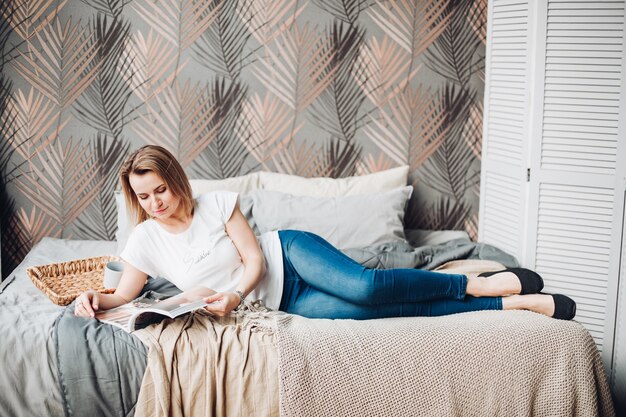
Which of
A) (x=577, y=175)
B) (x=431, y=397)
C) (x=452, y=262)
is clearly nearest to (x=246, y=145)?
(x=452, y=262)

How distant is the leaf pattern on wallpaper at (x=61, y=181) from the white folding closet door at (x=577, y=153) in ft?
6.96

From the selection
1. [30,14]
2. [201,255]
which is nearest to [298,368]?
[201,255]

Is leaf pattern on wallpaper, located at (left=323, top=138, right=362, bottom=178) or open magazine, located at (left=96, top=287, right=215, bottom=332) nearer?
open magazine, located at (left=96, top=287, right=215, bottom=332)

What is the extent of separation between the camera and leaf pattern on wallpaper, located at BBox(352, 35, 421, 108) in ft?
10.8

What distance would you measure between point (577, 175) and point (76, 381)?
2.13m

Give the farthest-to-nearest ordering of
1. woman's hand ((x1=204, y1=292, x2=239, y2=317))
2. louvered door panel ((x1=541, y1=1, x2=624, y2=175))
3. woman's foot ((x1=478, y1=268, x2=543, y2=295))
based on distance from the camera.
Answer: louvered door panel ((x1=541, y1=1, x2=624, y2=175))
woman's foot ((x1=478, y1=268, x2=543, y2=295))
woman's hand ((x1=204, y1=292, x2=239, y2=317))

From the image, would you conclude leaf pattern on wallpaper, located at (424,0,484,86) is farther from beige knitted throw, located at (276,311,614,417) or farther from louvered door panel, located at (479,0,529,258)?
beige knitted throw, located at (276,311,614,417)

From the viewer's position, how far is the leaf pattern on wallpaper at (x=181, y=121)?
328 centimetres

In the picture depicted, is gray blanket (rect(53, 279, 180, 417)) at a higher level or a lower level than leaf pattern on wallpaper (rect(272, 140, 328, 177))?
lower

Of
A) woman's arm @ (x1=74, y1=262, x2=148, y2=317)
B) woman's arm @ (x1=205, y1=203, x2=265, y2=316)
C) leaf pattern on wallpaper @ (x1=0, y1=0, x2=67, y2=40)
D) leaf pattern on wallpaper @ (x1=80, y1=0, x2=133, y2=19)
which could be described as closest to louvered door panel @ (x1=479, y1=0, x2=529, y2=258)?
woman's arm @ (x1=205, y1=203, x2=265, y2=316)

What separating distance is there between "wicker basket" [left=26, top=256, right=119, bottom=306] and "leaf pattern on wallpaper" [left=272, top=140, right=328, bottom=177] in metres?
0.99

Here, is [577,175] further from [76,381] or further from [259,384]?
[76,381]

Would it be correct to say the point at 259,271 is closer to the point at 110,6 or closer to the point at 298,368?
the point at 298,368

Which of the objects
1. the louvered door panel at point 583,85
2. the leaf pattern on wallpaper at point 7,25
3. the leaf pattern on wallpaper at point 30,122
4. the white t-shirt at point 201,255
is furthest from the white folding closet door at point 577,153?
the leaf pattern on wallpaper at point 7,25
